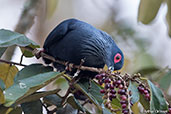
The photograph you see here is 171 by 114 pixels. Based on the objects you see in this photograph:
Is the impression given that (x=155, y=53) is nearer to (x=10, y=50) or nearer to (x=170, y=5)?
(x=170, y=5)

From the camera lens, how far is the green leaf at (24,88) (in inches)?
53.5

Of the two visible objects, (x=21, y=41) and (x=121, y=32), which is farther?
(x=121, y=32)

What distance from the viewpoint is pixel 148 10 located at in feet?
8.76

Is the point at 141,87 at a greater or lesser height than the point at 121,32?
lesser

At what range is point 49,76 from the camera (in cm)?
158

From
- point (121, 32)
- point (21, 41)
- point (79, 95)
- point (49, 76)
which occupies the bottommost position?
point (79, 95)

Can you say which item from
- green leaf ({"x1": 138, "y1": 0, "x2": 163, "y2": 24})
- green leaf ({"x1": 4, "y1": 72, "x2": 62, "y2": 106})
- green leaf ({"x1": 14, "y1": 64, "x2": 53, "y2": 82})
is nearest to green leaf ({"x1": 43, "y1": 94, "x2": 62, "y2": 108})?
green leaf ({"x1": 14, "y1": 64, "x2": 53, "y2": 82})

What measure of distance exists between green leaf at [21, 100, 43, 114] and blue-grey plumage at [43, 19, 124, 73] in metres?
0.64

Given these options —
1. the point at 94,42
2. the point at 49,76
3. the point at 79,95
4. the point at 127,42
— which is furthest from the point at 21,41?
the point at 127,42

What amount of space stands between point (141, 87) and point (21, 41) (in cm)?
79

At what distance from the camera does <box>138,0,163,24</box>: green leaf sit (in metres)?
2.62

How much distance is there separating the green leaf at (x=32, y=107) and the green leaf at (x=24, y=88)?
0.24m

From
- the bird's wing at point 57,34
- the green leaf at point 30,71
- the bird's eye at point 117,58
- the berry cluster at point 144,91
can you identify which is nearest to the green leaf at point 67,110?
the green leaf at point 30,71

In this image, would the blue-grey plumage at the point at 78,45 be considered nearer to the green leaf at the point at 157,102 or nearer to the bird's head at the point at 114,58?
the bird's head at the point at 114,58
